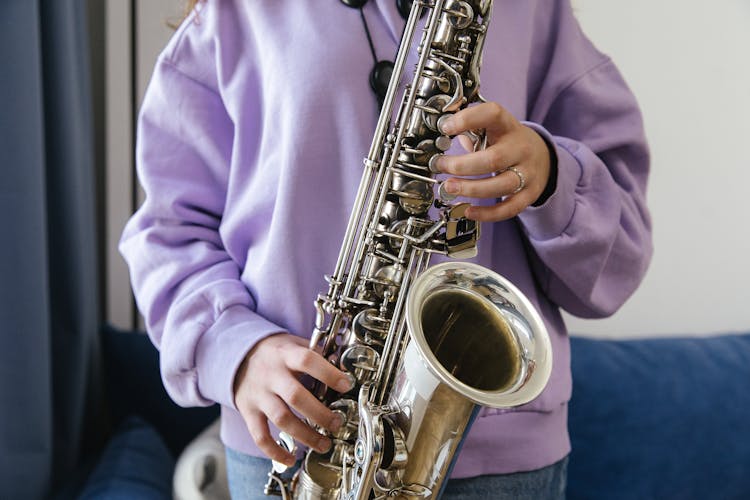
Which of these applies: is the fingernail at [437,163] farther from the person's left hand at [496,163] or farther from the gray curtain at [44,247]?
the gray curtain at [44,247]

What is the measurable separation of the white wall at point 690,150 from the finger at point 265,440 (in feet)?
5.58

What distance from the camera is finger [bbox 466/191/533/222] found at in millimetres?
858

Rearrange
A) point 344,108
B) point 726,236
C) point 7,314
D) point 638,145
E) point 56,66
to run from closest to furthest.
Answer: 1. point 344,108
2. point 638,145
3. point 7,314
4. point 56,66
5. point 726,236

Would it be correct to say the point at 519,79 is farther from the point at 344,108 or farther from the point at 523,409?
the point at 523,409

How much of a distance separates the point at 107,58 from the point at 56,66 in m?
0.39

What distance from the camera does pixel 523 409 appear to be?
0.98m

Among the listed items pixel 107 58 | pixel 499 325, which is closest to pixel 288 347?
Answer: pixel 499 325

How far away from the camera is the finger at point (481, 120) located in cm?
82

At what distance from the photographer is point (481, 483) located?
96 cm

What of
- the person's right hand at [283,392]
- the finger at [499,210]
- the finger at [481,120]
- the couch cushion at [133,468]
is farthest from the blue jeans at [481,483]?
the couch cushion at [133,468]

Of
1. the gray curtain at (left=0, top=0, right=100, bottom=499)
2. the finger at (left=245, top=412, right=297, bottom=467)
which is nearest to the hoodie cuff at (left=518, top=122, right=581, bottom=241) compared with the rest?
the finger at (left=245, top=412, right=297, bottom=467)

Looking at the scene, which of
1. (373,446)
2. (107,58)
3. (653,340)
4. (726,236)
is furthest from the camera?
(726,236)

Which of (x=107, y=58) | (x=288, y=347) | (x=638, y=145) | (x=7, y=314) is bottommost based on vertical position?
(x=7, y=314)

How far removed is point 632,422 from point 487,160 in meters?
1.52
